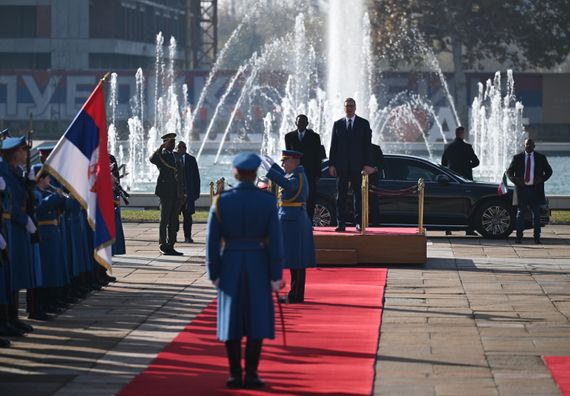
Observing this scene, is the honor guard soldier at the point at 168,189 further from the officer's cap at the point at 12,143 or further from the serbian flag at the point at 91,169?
the officer's cap at the point at 12,143

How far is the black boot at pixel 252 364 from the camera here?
1093 cm

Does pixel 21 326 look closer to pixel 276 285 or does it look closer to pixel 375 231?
pixel 276 285

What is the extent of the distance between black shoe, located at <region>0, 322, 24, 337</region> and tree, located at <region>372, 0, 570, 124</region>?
62182mm

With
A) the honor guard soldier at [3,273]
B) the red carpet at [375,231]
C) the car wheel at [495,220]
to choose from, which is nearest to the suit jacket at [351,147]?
the red carpet at [375,231]

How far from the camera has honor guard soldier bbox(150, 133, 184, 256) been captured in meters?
22.0

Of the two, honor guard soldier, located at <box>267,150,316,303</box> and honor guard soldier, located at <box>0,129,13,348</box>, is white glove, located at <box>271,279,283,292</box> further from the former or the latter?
honor guard soldier, located at <box>267,150,316,303</box>

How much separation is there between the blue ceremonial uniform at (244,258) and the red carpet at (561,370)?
2108 millimetres

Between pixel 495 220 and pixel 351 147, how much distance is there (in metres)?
5.86

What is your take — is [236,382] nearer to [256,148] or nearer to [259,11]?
[256,148]

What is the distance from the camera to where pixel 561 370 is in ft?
39.2

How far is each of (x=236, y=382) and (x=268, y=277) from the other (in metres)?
0.75

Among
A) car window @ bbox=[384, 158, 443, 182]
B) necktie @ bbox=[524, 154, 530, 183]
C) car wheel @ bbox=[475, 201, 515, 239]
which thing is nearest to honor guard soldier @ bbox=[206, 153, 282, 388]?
necktie @ bbox=[524, 154, 530, 183]

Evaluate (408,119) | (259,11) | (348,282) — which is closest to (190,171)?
(348,282)

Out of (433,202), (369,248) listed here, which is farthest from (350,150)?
(433,202)
